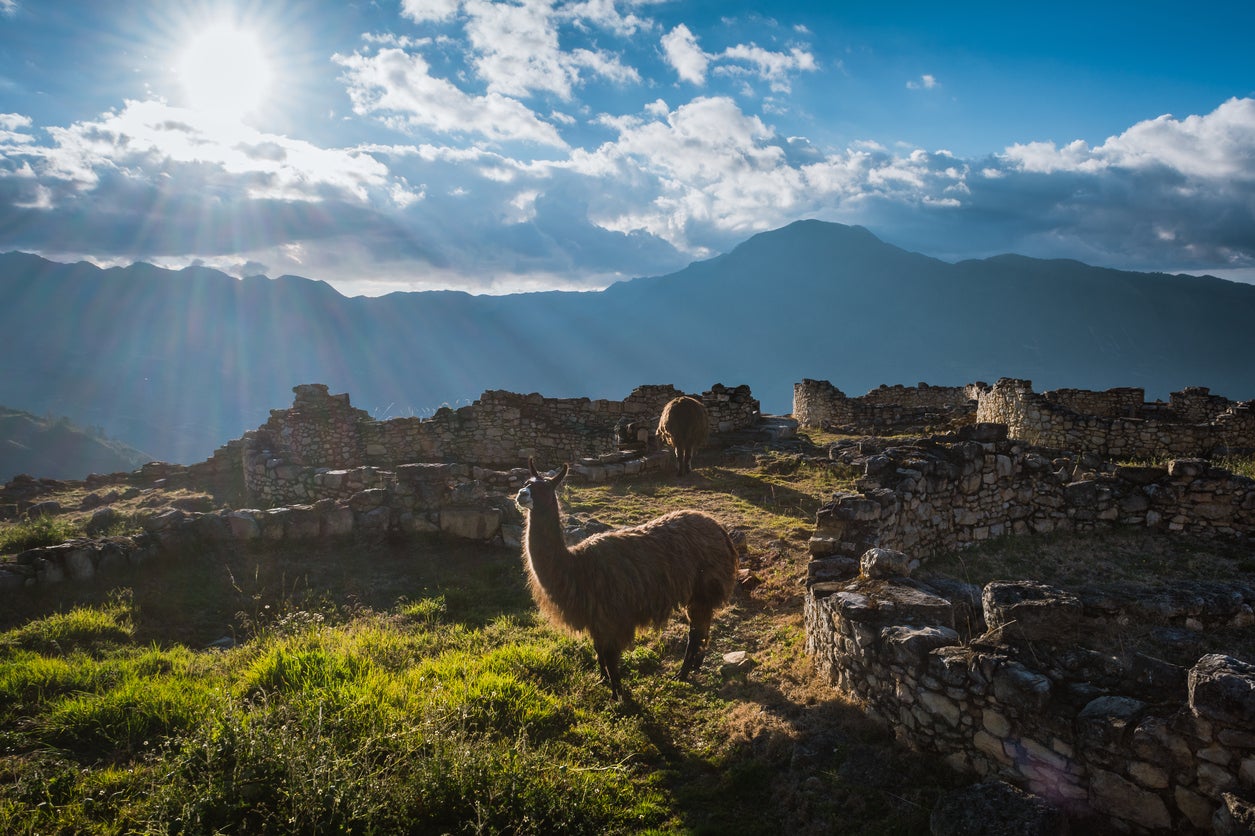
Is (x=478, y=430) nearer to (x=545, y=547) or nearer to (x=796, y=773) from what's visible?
(x=545, y=547)

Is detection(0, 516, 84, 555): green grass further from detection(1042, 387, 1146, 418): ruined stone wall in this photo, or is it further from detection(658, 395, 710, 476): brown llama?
detection(1042, 387, 1146, 418): ruined stone wall

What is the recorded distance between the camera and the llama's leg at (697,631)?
24.1ft

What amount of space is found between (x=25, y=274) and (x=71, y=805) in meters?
258

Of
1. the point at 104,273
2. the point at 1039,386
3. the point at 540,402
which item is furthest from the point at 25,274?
the point at 1039,386

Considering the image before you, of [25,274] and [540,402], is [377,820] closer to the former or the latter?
[540,402]

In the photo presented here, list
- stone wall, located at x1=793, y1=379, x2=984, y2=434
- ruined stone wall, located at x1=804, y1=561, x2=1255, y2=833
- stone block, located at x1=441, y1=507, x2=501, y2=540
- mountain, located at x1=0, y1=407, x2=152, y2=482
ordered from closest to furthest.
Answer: ruined stone wall, located at x1=804, y1=561, x2=1255, y2=833 < stone block, located at x1=441, y1=507, x2=501, y2=540 < stone wall, located at x1=793, y1=379, x2=984, y2=434 < mountain, located at x1=0, y1=407, x2=152, y2=482

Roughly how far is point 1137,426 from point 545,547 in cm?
1993

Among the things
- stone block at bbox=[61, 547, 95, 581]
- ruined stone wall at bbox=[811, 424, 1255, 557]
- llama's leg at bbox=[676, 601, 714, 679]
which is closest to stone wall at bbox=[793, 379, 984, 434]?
ruined stone wall at bbox=[811, 424, 1255, 557]

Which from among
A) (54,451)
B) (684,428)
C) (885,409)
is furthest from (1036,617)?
(54,451)

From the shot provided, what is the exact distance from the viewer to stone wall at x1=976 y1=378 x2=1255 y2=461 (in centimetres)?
1795

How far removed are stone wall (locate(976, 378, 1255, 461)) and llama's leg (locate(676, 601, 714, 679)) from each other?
16758mm

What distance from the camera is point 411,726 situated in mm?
5133

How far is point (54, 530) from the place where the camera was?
11547mm

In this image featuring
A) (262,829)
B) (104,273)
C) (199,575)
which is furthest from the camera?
(104,273)
